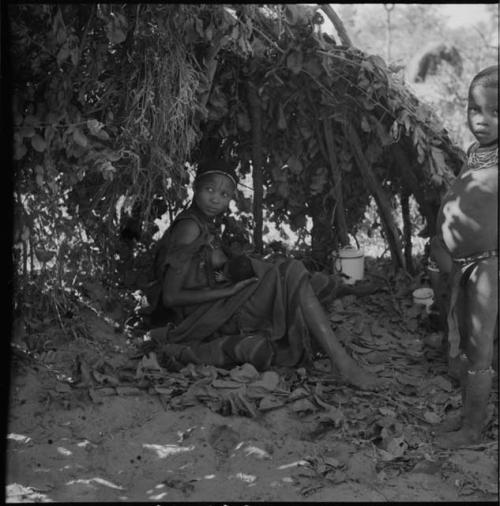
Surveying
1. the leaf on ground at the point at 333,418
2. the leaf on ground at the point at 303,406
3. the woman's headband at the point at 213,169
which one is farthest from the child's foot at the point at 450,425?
the woman's headband at the point at 213,169

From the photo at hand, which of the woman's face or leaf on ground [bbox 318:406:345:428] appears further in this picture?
the woman's face

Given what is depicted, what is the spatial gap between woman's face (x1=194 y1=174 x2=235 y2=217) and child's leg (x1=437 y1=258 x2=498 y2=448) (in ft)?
5.42

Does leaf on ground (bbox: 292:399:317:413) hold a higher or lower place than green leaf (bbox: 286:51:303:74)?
lower

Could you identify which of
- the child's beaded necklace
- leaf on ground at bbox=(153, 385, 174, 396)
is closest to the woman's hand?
leaf on ground at bbox=(153, 385, 174, 396)

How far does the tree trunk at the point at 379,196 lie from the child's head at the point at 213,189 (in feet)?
4.28

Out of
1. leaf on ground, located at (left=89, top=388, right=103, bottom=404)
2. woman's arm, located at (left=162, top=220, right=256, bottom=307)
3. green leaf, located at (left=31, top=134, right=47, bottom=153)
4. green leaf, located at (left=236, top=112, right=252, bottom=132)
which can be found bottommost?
leaf on ground, located at (left=89, top=388, right=103, bottom=404)

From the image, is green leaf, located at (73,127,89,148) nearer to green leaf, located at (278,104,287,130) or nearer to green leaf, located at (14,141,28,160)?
green leaf, located at (14,141,28,160)

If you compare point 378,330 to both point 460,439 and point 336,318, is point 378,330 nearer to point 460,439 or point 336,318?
point 336,318

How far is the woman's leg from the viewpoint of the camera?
12.4 ft

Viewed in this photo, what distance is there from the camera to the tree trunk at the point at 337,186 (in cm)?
518

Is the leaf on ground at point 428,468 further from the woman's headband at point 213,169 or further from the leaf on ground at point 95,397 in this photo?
the woman's headband at point 213,169

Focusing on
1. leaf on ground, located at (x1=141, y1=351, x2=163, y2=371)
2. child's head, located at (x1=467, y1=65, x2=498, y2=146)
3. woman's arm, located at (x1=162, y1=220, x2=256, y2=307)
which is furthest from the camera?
woman's arm, located at (x1=162, y1=220, x2=256, y2=307)

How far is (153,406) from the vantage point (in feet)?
11.5

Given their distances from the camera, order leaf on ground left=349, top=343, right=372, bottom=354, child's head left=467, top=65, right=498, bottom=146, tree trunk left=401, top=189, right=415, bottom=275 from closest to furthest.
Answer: child's head left=467, top=65, right=498, bottom=146 < leaf on ground left=349, top=343, right=372, bottom=354 < tree trunk left=401, top=189, right=415, bottom=275
